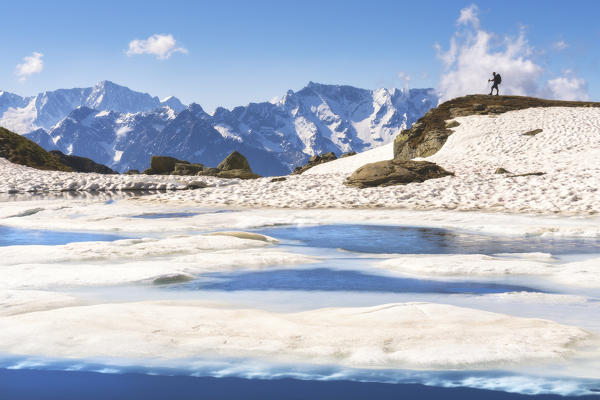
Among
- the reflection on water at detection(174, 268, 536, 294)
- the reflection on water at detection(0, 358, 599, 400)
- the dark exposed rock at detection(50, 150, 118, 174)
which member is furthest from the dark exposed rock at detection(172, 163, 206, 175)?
the reflection on water at detection(0, 358, 599, 400)

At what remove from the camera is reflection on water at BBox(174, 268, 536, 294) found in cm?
697

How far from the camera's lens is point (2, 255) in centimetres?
893

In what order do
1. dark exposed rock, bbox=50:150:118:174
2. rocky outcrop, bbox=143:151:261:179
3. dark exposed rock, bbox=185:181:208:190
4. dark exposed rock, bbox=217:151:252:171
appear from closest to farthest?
dark exposed rock, bbox=185:181:208:190
rocky outcrop, bbox=143:151:261:179
dark exposed rock, bbox=217:151:252:171
dark exposed rock, bbox=50:150:118:174

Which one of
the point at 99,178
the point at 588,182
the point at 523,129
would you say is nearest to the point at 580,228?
the point at 588,182

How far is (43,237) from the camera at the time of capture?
12.4 metres

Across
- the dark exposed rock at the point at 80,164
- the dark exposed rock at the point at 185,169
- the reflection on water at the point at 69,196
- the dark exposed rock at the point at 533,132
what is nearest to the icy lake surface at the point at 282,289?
the reflection on water at the point at 69,196

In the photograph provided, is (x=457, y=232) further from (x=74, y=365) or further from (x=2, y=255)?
(x=74, y=365)

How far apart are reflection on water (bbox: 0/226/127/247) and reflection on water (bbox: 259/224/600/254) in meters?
3.68

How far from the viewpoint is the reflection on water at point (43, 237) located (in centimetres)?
1159

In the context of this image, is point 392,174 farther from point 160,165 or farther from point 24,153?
point 24,153

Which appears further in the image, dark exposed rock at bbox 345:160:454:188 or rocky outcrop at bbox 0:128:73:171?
rocky outcrop at bbox 0:128:73:171

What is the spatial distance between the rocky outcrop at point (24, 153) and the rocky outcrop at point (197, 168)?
7275mm

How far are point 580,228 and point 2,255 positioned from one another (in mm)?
11462

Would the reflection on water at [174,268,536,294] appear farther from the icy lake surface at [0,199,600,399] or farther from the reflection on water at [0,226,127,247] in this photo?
the reflection on water at [0,226,127,247]
